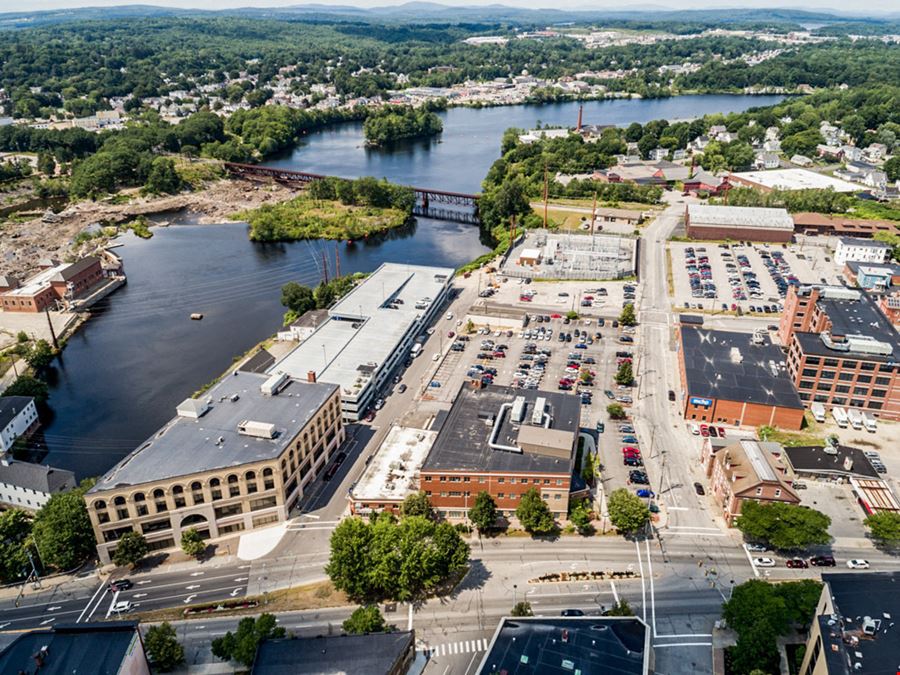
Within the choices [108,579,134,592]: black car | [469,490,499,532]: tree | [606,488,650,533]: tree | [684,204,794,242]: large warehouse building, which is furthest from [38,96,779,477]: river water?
[606,488,650,533]: tree

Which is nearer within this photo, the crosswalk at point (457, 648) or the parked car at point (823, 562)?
the crosswalk at point (457, 648)

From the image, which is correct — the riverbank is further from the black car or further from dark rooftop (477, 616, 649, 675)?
dark rooftop (477, 616, 649, 675)

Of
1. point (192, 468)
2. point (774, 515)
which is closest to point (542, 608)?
point (774, 515)

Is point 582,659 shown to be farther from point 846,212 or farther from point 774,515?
point 846,212

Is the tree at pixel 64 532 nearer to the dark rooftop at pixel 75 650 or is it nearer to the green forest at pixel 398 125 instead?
the dark rooftop at pixel 75 650

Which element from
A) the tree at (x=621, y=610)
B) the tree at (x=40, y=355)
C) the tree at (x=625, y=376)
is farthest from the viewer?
the tree at (x=40, y=355)

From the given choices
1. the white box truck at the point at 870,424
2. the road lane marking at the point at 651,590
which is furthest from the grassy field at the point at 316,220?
the road lane marking at the point at 651,590
